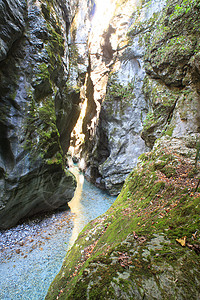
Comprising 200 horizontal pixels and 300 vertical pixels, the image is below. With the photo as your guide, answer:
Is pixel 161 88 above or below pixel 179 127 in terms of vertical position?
above

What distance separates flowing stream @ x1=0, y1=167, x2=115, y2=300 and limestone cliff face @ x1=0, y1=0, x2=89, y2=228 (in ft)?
2.73

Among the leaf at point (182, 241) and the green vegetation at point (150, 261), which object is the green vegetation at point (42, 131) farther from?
the leaf at point (182, 241)

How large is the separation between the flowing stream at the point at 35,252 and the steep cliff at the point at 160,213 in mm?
1919

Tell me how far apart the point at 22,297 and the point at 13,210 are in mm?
3684

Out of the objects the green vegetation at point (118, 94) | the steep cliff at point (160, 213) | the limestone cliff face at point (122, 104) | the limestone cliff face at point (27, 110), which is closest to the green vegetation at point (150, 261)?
the steep cliff at point (160, 213)

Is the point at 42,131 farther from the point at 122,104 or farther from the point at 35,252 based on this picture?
the point at 122,104

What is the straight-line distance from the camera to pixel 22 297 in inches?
184

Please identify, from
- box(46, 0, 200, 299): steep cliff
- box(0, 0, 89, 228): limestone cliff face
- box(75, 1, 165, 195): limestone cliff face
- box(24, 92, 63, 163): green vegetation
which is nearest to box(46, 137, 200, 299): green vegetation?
box(46, 0, 200, 299): steep cliff

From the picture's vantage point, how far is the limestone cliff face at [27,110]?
6758 millimetres

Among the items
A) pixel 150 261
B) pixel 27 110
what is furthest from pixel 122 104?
pixel 150 261

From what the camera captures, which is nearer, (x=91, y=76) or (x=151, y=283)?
(x=151, y=283)

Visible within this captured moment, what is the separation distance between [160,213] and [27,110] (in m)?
7.27

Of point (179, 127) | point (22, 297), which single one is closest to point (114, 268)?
point (22, 297)

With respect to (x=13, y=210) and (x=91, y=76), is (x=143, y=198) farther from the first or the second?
(x=91, y=76)
